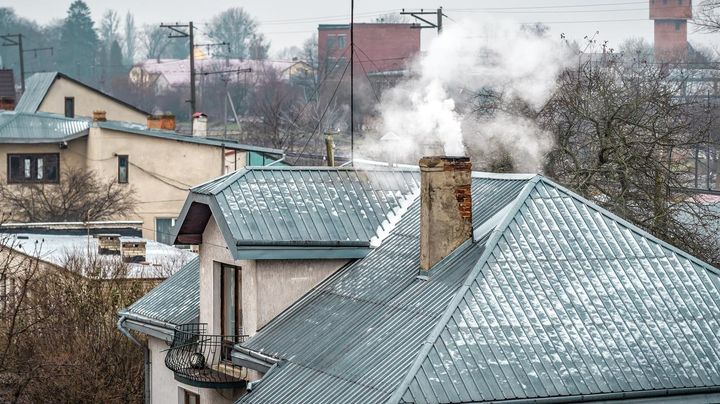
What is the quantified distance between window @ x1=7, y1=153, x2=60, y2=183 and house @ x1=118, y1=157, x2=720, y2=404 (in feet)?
127

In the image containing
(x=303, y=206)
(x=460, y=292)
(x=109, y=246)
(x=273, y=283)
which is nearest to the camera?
(x=460, y=292)

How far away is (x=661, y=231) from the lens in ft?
108

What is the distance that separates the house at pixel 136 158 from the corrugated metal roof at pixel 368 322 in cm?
3688

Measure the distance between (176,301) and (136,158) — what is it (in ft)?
113

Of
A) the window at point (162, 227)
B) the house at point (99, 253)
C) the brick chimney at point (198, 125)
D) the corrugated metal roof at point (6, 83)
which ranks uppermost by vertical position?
the corrugated metal roof at point (6, 83)

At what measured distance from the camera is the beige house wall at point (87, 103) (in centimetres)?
7388

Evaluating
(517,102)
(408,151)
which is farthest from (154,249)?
(408,151)

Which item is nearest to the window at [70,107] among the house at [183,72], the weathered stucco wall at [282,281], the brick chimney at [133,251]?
the brick chimney at [133,251]

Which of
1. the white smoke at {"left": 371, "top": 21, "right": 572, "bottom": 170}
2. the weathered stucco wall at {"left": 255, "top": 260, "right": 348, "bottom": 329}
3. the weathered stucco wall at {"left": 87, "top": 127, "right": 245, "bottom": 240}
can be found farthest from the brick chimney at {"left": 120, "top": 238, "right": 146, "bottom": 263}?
the weathered stucco wall at {"left": 87, "top": 127, "right": 245, "bottom": 240}

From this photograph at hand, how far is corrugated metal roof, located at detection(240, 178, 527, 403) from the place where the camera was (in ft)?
57.3

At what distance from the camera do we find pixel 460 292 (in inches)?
711

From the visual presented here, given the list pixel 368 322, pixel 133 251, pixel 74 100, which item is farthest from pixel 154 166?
pixel 368 322

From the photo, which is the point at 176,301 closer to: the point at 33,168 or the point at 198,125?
the point at 33,168

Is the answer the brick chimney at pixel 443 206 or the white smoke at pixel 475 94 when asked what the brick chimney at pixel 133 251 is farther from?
the brick chimney at pixel 443 206
